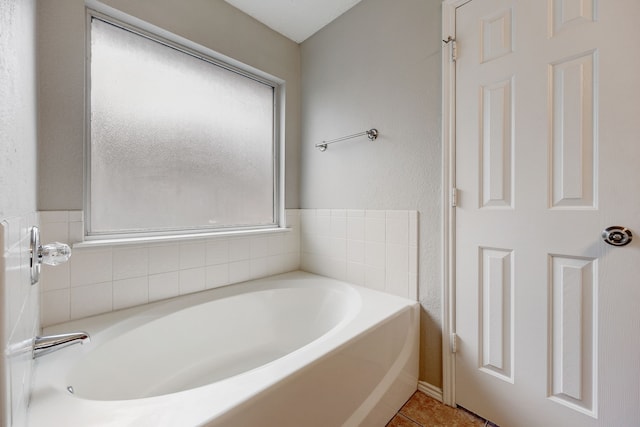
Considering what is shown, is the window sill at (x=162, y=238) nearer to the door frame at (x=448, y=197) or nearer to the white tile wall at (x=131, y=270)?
the white tile wall at (x=131, y=270)

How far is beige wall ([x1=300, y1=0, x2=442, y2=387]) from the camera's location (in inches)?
55.3

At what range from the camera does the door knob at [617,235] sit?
90 cm

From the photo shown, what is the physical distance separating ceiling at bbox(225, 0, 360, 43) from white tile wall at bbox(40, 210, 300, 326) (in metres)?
1.59

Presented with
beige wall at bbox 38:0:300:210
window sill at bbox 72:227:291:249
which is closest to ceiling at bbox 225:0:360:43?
beige wall at bbox 38:0:300:210

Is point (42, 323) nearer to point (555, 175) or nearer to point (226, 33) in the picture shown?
point (226, 33)

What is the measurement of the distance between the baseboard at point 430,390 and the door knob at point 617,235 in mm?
1043

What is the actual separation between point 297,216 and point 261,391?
1.51 meters

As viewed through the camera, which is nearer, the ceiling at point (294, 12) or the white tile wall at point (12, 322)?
the white tile wall at point (12, 322)

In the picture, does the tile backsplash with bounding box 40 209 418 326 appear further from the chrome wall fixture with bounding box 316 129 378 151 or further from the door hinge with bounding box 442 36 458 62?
the door hinge with bounding box 442 36 458 62

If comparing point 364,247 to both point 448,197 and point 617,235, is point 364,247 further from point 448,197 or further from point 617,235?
point 617,235

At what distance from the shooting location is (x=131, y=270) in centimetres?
135

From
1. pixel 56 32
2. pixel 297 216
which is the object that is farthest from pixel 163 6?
pixel 297 216

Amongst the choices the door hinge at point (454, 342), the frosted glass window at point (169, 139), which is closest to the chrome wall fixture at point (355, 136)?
the frosted glass window at point (169, 139)

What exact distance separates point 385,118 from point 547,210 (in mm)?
962
